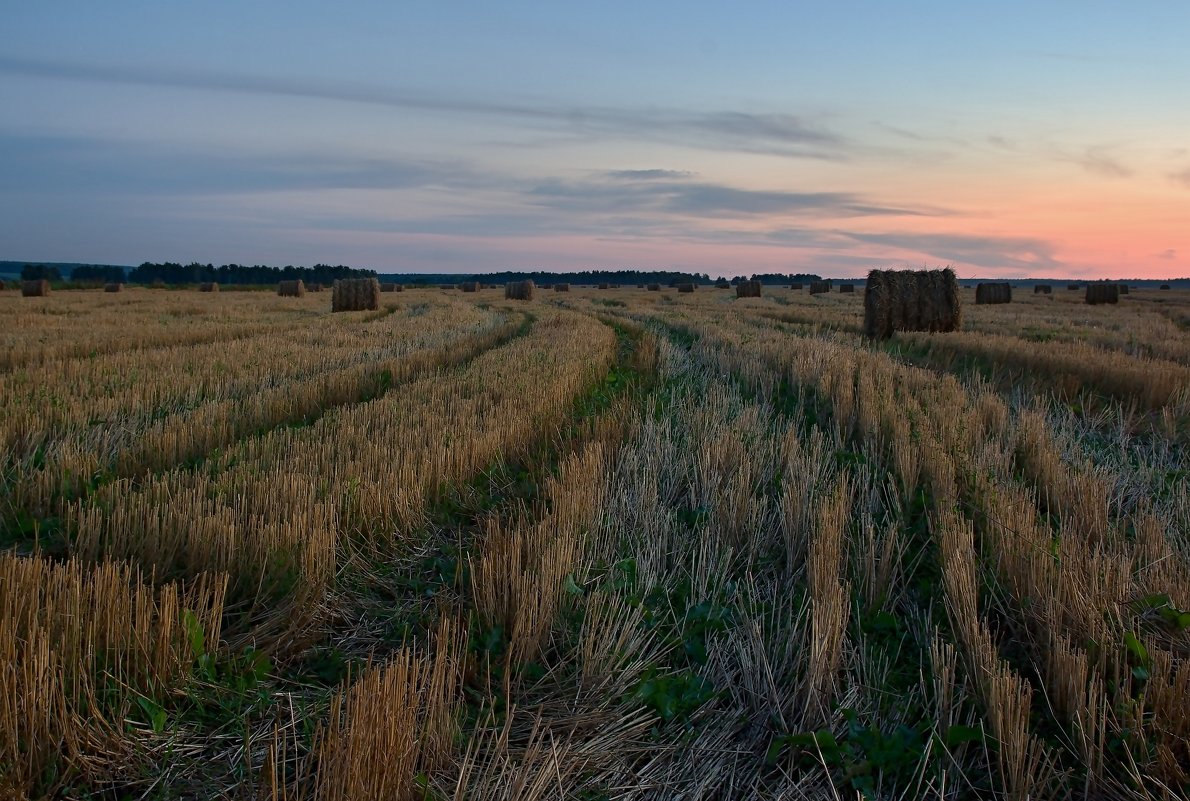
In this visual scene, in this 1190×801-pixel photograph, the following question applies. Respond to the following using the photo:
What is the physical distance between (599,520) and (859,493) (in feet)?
6.25

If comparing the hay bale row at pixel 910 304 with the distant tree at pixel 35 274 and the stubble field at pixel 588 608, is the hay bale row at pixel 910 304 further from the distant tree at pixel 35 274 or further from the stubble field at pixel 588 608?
the distant tree at pixel 35 274

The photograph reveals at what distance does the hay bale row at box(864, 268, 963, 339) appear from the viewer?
1911 centimetres

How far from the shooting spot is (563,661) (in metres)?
3.08

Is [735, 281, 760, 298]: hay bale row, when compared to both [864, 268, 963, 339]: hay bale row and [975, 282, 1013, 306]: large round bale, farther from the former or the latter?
[864, 268, 963, 339]: hay bale row

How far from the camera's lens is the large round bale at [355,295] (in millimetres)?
28953

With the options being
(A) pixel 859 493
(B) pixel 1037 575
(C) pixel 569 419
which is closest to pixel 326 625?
(B) pixel 1037 575

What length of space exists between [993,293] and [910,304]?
20249 millimetres

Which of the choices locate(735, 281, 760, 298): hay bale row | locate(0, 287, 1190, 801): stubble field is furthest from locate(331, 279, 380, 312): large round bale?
locate(735, 281, 760, 298): hay bale row

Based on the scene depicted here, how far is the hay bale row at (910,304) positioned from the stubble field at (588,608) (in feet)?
39.7

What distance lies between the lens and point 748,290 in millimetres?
46500

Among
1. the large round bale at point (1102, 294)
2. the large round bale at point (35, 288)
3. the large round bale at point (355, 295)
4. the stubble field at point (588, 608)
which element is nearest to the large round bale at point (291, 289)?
the large round bale at point (35, 288)

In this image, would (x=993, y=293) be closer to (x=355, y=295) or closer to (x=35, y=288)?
(x=355, y=295)

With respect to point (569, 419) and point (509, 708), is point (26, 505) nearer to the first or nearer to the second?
point (509, 708)

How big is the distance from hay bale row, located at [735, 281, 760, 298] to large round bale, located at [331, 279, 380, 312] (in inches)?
909
